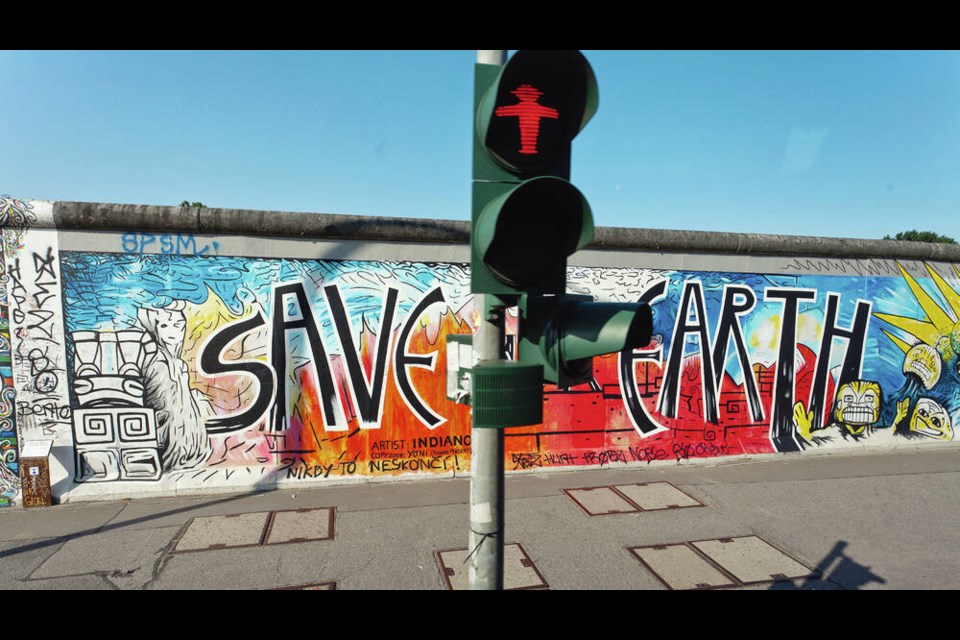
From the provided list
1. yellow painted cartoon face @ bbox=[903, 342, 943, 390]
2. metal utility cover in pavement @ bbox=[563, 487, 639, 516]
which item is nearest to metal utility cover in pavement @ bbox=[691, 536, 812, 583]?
metal utility cover in pavement @ bbox=[563, 487, 639, 516]

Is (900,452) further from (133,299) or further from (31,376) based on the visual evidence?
(31,376)

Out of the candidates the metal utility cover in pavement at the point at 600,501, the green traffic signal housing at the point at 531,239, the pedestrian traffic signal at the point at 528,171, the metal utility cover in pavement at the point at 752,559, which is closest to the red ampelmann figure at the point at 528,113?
the pedestrian traffic signal at the point at 528,171

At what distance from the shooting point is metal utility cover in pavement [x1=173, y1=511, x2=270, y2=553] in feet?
16.1

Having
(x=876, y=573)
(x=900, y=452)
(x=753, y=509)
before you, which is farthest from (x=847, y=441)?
(x=876, y=573)

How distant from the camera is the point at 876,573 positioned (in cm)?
450

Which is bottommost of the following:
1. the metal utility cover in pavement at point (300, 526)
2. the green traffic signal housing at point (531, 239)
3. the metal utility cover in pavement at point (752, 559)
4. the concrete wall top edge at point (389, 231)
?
the metal utility cover in pavement at point (300, 526)

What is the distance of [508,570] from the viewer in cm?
443

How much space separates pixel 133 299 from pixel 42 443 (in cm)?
201

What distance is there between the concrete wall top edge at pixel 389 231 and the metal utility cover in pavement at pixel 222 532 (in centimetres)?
340

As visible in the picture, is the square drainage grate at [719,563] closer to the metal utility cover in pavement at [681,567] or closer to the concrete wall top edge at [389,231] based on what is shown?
the metal utility cover in pavement at [681,567]

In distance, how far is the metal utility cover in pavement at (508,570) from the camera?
13.9 ft

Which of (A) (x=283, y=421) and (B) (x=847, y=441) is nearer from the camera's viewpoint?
(A) (x=283, y=421)

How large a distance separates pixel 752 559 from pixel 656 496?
1555 mm

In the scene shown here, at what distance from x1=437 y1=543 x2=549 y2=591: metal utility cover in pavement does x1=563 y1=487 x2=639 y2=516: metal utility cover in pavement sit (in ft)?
4.36
